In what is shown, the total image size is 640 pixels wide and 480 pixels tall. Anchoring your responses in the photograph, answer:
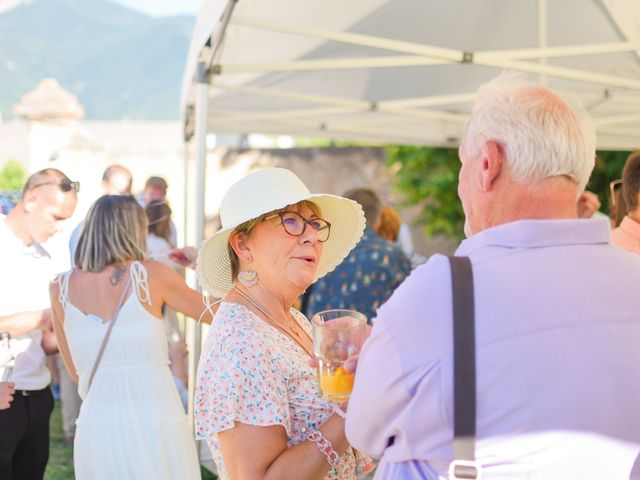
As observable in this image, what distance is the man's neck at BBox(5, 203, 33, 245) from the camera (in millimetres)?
3322

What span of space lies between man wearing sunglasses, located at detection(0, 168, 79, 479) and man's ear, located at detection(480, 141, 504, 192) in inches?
96.1

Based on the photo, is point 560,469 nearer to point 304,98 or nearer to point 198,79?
point 198,79

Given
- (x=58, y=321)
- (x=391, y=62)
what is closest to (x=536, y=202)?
(x=58, y=321)

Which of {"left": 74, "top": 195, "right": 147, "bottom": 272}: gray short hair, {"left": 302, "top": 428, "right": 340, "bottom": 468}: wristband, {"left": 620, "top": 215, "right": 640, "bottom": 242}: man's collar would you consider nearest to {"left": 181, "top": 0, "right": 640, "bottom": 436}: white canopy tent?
{"left": 74, "top": 195, "right": 147, "bottom": 272}: gray short hair

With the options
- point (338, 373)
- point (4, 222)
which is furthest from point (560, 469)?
point (4, 222)

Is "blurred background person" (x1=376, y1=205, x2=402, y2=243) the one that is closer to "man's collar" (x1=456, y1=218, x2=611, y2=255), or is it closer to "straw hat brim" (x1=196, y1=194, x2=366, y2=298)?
"straw hat brim" (x1=196, y1=194, x2=366, y2=298)

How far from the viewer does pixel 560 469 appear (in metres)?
1.29

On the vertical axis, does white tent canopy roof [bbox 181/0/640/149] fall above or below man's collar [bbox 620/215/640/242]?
above

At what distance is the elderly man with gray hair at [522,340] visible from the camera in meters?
1.25

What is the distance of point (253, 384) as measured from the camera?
1.69 meters

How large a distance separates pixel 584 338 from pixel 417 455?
0.35 metres

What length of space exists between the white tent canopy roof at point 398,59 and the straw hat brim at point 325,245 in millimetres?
1304

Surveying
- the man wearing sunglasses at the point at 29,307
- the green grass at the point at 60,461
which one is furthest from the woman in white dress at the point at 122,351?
the green grass at the point at 60,461

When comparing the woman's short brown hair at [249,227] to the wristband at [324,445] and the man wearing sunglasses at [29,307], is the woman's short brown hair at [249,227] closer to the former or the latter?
the wristband at [324,445]
